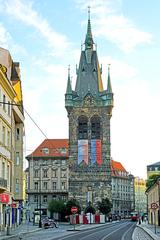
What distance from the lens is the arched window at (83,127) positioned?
432 ft

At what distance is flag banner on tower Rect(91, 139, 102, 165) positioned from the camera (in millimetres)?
128875

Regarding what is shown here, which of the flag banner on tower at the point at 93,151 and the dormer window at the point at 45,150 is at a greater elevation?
the dormer window at the point at 45,150

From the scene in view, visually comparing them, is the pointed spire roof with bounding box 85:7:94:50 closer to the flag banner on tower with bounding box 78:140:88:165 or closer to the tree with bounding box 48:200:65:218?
the flag banner on tower with bounding box 78:140:88:165

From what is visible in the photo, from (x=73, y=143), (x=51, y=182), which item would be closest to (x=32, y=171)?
(x=51, y=182)

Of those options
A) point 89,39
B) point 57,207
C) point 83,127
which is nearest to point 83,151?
point 83,127

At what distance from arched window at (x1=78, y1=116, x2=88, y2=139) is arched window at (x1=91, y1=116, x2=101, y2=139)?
1559 millimetres

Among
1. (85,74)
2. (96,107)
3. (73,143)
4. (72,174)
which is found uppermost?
(85,74)

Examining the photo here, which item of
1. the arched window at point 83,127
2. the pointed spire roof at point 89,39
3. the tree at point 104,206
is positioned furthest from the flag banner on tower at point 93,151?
the pointed spire roof at point 89,39

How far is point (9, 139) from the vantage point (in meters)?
55.2

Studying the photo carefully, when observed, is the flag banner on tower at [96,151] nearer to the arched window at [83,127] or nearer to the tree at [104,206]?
the arched window at [83,127]

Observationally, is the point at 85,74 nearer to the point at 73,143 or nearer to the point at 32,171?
the point at 73,143

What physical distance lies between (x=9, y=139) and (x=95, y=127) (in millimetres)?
78451

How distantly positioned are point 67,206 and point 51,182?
2680 centimetres

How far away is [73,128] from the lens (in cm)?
13262
